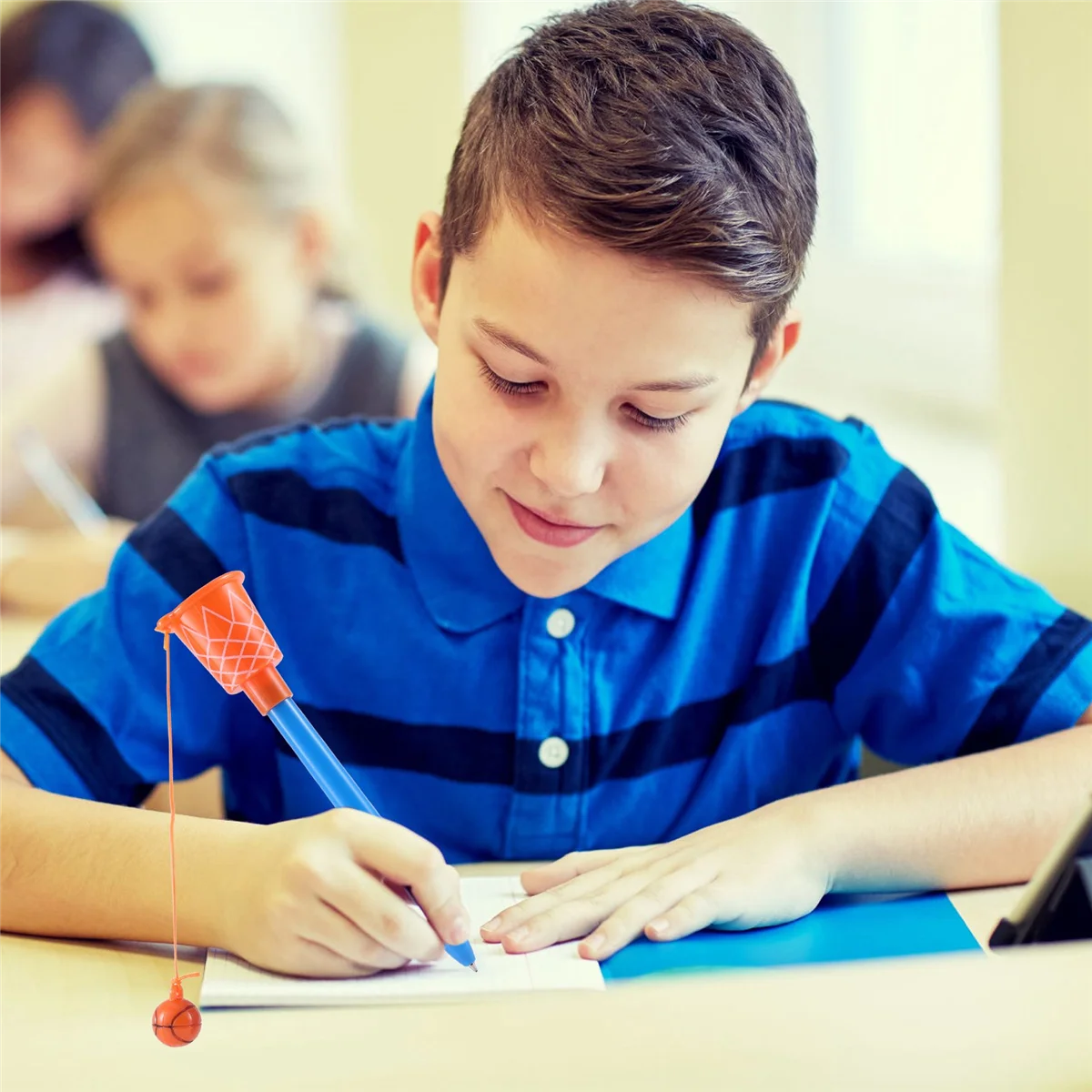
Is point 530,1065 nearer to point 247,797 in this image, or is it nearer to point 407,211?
point 247,797

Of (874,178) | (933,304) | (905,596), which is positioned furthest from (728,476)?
(874,178)

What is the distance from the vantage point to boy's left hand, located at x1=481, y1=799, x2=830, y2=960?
0.62 meters

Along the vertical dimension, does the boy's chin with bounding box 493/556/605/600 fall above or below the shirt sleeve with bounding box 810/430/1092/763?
above

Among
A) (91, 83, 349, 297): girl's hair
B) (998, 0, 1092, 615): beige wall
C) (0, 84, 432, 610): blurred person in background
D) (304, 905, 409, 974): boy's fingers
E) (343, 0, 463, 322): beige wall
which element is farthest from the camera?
(343, 0, 463, 322): beige wall

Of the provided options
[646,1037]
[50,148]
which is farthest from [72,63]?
[646,1037]

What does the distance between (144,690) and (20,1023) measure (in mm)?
250

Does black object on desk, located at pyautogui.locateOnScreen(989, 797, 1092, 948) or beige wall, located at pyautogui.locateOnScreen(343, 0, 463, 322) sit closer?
black object on desk, located at pyautogui.locateOnScreen(989, 797, 1092, 948)

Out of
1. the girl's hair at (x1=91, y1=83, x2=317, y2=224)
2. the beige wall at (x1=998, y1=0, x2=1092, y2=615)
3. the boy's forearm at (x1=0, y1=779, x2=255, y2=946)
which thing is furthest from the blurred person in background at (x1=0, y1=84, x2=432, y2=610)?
the boy's forearm at (x1=0, y1=779, x2=255, y2=946)

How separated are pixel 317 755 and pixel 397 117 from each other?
6.27 feet

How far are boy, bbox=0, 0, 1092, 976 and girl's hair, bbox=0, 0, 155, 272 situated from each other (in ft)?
5.53

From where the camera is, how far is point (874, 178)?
2.16m

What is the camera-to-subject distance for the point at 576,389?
626 millimetres

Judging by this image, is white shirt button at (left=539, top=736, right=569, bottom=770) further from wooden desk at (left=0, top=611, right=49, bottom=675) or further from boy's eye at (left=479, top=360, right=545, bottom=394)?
wooden desk at (left=0, top=611, right=49, bottom=675)

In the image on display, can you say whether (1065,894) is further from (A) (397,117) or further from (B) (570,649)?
(A) (397,117)
